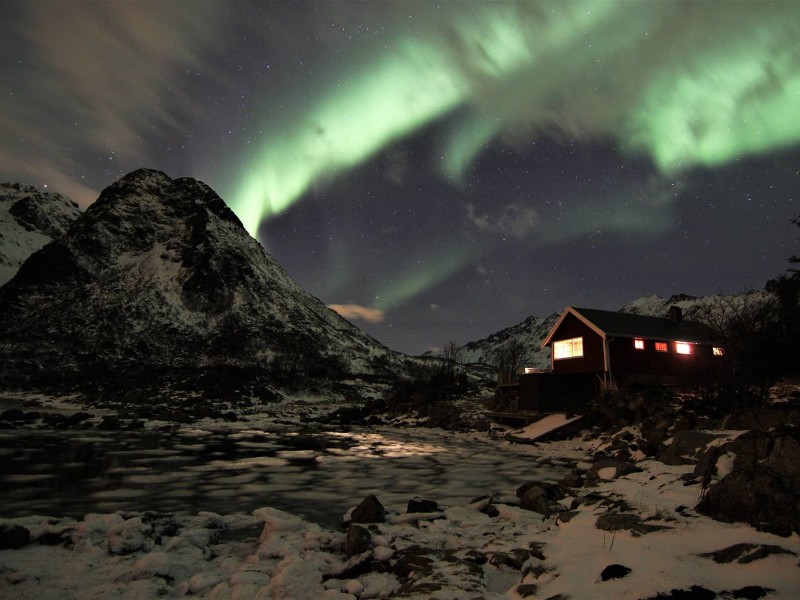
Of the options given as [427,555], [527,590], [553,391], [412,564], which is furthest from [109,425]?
[527,590]

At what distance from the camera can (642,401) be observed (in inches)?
943

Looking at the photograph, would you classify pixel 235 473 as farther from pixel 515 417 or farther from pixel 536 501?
pixel 515 417

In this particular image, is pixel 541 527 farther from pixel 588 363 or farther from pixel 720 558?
pixel 588 363

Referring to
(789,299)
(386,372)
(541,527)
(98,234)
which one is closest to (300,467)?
(541,527)

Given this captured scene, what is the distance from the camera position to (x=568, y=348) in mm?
35812

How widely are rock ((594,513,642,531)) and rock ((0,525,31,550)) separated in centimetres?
966

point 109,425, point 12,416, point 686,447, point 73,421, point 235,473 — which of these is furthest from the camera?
point 12,416

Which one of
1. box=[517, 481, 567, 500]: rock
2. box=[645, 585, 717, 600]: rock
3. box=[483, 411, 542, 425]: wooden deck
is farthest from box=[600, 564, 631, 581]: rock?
box=[483, 411, 542, 425]: wooden deck

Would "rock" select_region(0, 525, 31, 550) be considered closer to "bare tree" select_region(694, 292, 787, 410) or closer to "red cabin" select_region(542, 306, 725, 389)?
"bare tree" select_region(694, 292, 787, 410)

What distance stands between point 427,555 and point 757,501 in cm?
484

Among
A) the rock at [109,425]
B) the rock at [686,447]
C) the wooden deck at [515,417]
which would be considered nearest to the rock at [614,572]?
the rock at [686,447]

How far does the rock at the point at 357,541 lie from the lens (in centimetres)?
730

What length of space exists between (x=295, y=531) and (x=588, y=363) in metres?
29.2

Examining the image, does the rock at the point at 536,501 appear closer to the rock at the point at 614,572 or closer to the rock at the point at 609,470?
the rock at the point at 609,470
